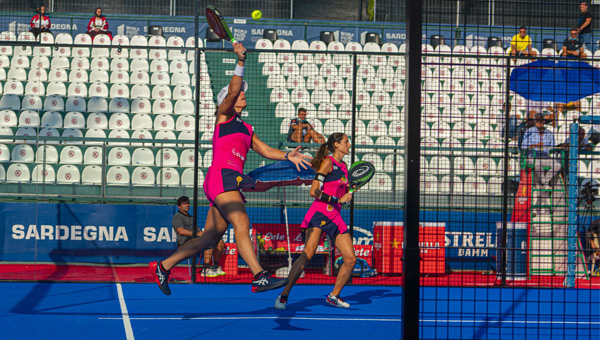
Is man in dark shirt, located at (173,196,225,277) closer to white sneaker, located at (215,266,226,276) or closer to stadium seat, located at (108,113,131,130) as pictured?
white sneaker, located at (215,266,226,276)

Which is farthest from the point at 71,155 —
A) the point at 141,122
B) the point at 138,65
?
the point at 138,65

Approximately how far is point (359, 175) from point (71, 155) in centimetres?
775

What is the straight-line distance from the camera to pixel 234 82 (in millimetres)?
6645

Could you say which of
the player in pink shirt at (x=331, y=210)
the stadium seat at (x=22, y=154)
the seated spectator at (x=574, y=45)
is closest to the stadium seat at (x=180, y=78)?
the stadium seat at (x=22, y=154)

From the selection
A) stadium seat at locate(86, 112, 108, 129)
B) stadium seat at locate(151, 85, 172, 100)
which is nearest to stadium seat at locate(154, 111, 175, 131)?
stadium seat at locate(151, 85, 172, 100)

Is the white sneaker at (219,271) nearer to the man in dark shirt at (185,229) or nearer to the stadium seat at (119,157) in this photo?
the man in dark shirt at (185,229)

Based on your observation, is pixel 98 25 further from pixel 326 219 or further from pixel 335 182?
pixel 326 219

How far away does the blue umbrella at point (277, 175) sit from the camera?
11859 mm

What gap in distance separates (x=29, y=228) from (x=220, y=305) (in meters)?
5.72

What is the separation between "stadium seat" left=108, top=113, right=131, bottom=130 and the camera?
16406 mm

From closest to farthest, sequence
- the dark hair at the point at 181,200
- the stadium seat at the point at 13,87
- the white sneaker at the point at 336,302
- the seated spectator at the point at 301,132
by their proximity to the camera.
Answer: the white sneaker at the point at 336,302 → the dark hair at the point at 181,200 → the seated spectator at the point at 301,132 → the stadium seat at the point at 13,87

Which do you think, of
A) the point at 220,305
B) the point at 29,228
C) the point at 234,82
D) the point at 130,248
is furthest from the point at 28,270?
the point at 234,82

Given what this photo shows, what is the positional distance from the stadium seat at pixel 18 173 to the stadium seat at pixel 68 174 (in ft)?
2.14

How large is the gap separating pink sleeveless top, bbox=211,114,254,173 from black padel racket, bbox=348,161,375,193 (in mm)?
3847
